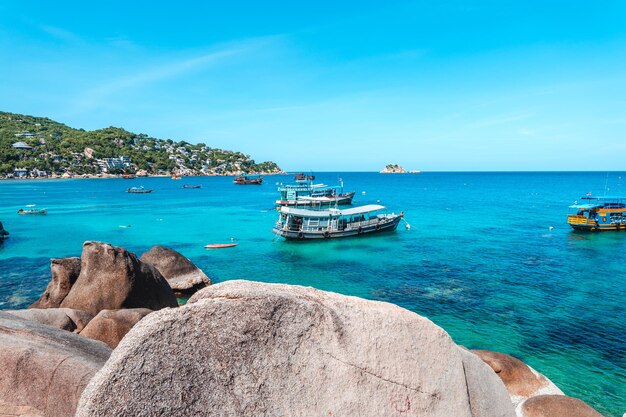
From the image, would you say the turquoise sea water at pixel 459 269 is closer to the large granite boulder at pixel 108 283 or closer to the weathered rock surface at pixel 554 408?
the weathered rock surface at pixel 554 408

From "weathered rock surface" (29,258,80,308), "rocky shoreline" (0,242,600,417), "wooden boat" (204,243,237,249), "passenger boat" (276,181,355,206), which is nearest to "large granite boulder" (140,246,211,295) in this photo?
"weathered rock surface" (29,258,80,308)

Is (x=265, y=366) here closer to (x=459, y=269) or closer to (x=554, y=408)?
(x=554, y=408)

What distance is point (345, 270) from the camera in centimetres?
3366

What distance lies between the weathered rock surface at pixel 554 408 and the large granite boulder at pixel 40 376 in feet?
35.1

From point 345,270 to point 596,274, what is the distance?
71.5 ft

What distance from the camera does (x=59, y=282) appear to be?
18.4m

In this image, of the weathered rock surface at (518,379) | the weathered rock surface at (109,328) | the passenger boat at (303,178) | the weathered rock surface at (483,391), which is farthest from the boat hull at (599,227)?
the passenger boat at (303,178)

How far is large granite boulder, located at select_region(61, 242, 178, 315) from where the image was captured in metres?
16.7

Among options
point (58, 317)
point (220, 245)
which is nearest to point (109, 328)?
point (58, 317)

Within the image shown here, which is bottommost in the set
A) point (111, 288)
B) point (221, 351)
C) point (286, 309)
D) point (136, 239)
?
point (136, 239)

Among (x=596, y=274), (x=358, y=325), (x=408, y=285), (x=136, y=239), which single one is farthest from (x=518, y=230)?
(x=358, y=325)

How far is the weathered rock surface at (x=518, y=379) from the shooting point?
1258 cm

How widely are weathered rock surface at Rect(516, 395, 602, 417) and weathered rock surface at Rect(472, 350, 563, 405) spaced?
241cm

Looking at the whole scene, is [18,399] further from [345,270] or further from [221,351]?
[345,270]
